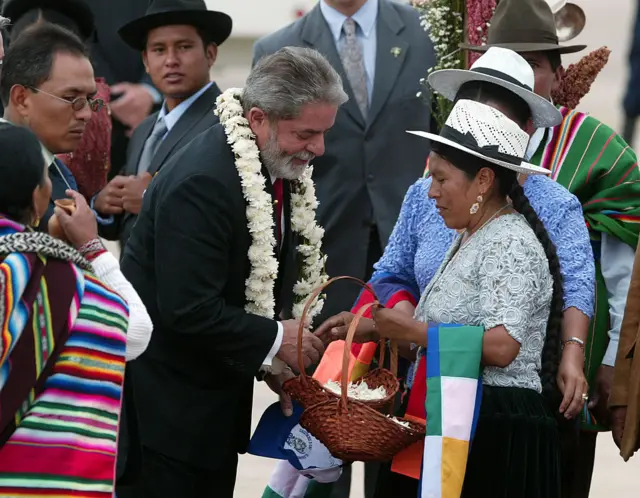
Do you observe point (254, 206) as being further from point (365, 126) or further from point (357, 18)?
point (357, 18)

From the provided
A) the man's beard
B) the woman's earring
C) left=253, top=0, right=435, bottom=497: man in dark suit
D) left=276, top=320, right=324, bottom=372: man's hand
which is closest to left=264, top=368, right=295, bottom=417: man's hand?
left=276, top=320, right=324, bottom=372: man's hand

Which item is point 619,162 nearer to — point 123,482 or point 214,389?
point 214,389

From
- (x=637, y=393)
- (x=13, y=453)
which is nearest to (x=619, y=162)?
(x=637, y=393)

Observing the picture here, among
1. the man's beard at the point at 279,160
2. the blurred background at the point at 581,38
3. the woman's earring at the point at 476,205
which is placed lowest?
the woman's earring at the point at 476,205

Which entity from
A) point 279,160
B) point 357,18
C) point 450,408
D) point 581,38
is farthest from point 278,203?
point 581,38

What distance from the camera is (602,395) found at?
480cm

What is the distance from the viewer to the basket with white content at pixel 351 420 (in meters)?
3.94

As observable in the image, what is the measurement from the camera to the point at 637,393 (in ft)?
14.8

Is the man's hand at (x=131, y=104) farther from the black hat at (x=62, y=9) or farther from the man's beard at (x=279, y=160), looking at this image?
the man's beard at (x=279, y=160)

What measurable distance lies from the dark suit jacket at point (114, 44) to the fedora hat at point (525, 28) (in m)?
2.37

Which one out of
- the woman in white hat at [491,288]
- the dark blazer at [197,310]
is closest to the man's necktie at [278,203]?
the dark blazer at [197,310]

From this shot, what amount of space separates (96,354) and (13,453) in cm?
35

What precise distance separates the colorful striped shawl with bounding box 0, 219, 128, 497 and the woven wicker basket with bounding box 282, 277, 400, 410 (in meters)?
0.80

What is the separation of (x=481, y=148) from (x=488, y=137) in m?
0.05
